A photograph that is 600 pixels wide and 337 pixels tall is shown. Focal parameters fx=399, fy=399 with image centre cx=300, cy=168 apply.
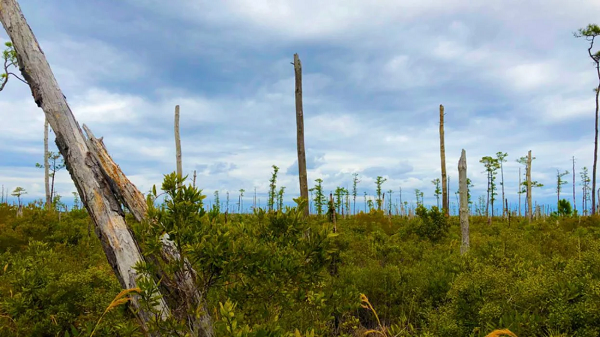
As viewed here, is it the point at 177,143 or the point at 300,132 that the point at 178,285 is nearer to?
the point at 300,132

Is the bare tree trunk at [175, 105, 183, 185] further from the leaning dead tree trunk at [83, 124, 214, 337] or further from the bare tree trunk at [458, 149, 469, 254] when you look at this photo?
the leaning dead tree trunk at [83, 124, 214, 337]

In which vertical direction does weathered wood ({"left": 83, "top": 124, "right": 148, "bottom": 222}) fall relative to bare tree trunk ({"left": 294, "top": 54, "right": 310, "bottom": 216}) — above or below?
below

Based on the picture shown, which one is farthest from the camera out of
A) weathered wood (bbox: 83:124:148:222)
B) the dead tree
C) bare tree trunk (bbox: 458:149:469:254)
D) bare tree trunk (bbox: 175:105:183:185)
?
bare tree trunk (bbox: 175:105:183:185)

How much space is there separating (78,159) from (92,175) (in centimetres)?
26

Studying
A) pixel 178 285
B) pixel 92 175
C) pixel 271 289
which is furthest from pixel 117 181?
pixel 271 289

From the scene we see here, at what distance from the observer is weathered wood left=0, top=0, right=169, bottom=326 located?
3637 millimetres

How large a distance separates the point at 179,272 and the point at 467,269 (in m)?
4.20

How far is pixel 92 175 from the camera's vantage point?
397 centimetres

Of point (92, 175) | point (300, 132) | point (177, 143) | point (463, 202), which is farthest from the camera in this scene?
point (177, 143)

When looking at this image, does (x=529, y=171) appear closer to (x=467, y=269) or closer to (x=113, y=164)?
(x=467, y=269)

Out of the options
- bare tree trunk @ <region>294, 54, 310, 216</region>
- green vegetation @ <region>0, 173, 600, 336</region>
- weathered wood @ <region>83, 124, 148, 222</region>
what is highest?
bare tree trunk @ <region>294, 54, 310, 216</region>

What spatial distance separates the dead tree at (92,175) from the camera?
11.6 ft

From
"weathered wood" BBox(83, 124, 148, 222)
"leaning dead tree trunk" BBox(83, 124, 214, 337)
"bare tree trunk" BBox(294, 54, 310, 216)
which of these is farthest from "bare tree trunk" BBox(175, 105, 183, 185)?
"leaning dead tree trunk" BBox(83, 124, 214, 337)

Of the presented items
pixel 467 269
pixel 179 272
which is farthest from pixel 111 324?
pixel 467 269
